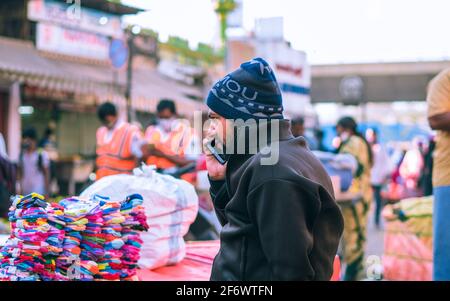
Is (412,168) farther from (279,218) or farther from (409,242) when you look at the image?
(279,218)

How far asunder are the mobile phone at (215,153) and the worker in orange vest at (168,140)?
459cm

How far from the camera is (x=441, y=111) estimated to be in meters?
4.33

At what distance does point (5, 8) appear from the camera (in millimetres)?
14789

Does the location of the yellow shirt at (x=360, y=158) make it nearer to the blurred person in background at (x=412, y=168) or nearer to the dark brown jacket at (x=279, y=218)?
the blurred person in background at (x=412, y=168)

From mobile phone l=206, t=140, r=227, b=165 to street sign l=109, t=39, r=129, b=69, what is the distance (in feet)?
47.0

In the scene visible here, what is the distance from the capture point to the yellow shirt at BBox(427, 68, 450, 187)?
14.2 feet

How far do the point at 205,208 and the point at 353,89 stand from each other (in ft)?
40.2

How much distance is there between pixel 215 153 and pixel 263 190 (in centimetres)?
30

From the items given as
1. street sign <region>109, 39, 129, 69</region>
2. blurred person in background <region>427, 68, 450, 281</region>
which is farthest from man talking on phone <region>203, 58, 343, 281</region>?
street sign <region>109, 39, 129, 69</region>

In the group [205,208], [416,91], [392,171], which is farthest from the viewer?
[416,91]

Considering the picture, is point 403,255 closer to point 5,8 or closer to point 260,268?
point 260,268

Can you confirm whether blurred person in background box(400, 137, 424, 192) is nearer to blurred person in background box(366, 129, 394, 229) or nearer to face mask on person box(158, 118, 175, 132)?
blurred person in background box(366, 129, 394, 229)
